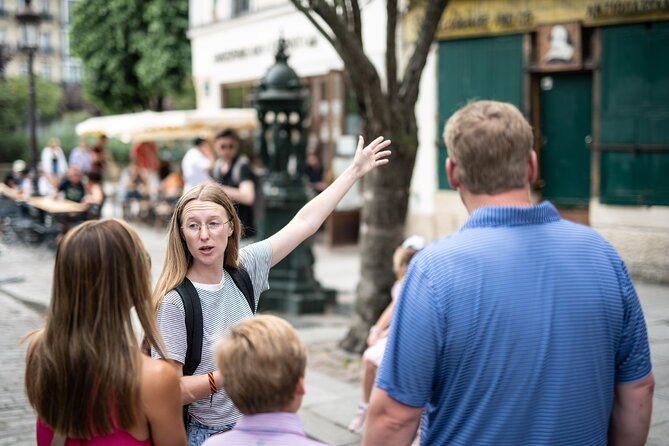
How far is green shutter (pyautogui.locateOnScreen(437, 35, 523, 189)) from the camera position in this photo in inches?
496

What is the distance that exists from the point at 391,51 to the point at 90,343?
5149 millimetres

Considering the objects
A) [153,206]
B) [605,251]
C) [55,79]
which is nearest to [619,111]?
[605,251]

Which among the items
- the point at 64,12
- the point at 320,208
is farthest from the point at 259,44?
the point at 64,12

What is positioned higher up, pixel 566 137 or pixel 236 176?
pixel 566 137

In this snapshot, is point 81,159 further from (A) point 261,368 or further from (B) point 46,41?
(B) point 46,41

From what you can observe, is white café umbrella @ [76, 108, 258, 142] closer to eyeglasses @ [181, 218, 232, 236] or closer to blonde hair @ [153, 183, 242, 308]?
blonde hair @ [153, 183, 242, 308]

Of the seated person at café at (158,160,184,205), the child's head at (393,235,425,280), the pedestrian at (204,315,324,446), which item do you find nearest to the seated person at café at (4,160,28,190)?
the seated person at café at (158,160,184,205)

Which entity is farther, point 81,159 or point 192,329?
point 81,159

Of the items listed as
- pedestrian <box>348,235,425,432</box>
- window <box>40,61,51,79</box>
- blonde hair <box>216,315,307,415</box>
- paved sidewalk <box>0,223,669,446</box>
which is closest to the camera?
blonde hair <box>216,315,307,415</box>

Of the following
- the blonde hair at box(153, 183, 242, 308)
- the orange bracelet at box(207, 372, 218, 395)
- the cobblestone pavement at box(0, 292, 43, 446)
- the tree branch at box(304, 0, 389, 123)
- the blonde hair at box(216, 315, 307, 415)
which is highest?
the tree branch at box(304, 0, 389, 123)

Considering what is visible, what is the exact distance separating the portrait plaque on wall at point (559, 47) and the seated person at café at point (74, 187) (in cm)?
808

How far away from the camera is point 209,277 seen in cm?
311

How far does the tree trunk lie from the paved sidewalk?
0.39 metres

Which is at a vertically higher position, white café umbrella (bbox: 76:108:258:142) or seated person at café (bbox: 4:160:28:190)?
white café umbrella (bbox: 76:108:258:142)
